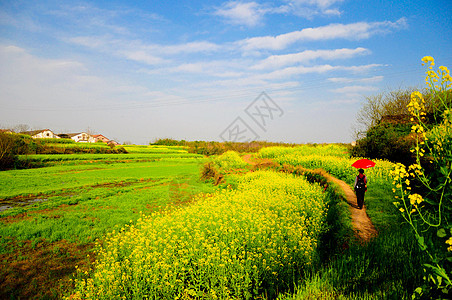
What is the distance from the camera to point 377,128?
21000mm

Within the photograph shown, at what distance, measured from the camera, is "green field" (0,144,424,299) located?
4.47 meters

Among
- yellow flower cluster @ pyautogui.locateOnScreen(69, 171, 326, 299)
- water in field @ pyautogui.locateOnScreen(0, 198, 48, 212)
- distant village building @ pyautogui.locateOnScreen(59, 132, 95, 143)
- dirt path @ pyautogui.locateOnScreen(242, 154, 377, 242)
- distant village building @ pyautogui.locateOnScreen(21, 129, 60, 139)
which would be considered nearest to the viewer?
yellow flower cluster @ pyautogui.locateOnScreen(69, 171, 326, 299)

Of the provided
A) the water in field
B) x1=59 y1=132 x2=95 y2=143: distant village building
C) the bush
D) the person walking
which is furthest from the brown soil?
x1=59 y1=132 x2=95 y2=143: distant village building

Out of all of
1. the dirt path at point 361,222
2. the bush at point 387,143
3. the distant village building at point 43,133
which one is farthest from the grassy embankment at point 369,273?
the distant village building at point 43,133

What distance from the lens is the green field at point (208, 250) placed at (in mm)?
4469

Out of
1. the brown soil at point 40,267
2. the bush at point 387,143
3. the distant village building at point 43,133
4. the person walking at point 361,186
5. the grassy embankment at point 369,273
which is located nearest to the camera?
the grassy embankment at point 369,273

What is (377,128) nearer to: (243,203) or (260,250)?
(243,203)

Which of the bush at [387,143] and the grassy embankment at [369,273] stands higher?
the bush at [387,143]

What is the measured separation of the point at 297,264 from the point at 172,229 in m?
3.25

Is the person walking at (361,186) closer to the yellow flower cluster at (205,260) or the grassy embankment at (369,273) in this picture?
the grassy embankment at (369,273)

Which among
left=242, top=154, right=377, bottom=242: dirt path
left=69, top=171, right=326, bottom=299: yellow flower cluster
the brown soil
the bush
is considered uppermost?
the bush

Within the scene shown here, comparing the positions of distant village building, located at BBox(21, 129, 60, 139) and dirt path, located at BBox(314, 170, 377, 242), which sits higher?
distant village building, located at BBox(21, 129, 60, 139)

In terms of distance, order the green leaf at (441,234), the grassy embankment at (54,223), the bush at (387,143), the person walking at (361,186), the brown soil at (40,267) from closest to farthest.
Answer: the green leaf at (441,234), the brown soil at (40,267), the grassy embankment at (54,223), the person walking at (361,186), the bush at (387,143)

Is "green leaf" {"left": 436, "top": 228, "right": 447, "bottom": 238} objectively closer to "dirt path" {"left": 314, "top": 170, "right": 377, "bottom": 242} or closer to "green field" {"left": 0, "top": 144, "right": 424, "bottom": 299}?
"green field" {"left": 0, "top": 144, "right": 424, "bottom": 299}
